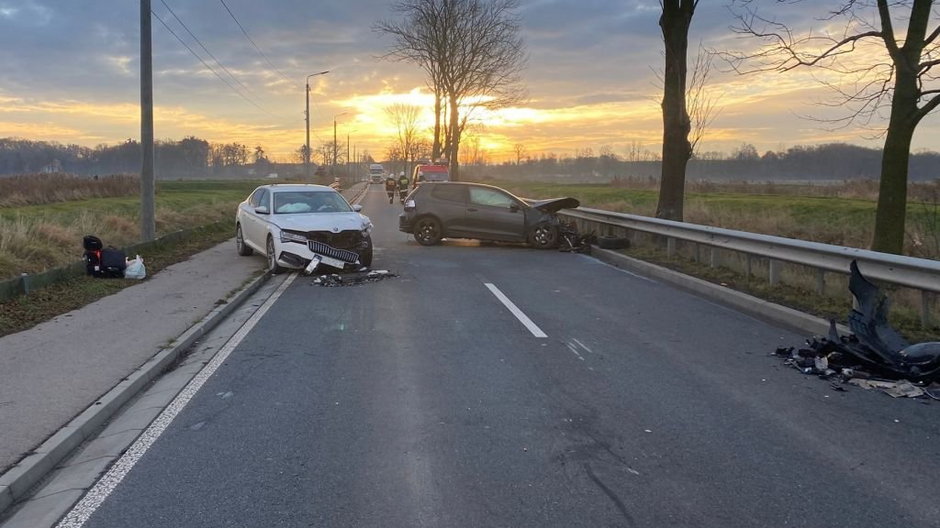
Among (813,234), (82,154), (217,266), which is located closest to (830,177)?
(813,234)

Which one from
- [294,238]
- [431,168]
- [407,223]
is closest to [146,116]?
[294,238]

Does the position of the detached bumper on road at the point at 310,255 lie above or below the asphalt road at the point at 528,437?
above

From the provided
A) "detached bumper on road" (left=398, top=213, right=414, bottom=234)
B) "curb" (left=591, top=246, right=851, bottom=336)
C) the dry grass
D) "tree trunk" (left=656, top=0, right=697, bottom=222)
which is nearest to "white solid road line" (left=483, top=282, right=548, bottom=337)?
"curb" (left=591, top=246, right=851, bottom=336)

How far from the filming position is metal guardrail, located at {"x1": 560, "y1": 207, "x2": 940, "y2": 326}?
297 inches

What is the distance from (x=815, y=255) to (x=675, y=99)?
313 inches

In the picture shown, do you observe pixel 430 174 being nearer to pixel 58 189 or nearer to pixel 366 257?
pixel 58 189

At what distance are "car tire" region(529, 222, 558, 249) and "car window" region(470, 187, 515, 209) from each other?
91cm

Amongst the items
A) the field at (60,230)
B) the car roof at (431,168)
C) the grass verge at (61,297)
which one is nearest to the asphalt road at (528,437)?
the grass verge at (61,297)

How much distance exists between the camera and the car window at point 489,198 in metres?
17.5

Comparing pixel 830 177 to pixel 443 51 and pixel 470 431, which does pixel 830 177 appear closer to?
pixel 443 51

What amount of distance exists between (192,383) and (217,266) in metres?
8.10

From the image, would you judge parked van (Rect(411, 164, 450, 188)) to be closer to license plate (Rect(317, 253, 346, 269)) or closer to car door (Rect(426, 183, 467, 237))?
car door (Rect(426, 183, 467, 237))

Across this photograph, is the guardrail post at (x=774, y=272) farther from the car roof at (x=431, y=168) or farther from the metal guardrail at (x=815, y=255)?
the car roof at (x=431, y=168)

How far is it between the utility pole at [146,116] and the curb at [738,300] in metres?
9.92
